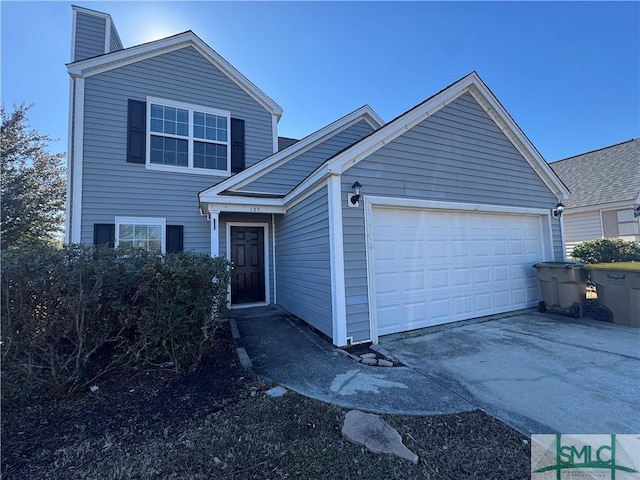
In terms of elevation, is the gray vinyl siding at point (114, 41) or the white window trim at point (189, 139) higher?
the gray vinyl siding at point (114, 41)

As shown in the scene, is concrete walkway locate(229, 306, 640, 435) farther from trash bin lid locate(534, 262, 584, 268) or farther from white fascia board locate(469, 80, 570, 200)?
white fascia board locate(469, 80, 570, 200)

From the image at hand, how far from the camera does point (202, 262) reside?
4.16 metres

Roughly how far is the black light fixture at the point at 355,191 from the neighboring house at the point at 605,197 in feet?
38.5

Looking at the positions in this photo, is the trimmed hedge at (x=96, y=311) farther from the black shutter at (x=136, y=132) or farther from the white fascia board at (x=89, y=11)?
the white fascia board at (x=89, y=11)

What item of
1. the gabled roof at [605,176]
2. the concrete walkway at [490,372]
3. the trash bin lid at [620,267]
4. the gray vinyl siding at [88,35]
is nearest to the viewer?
the concrete walkway at [490,372]

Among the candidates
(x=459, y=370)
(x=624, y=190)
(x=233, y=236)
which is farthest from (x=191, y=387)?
(x=624, y=190)

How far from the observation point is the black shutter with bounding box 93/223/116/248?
6.80m

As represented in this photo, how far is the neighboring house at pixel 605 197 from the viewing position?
35.7ft

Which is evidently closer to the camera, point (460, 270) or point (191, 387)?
point (191, 387)

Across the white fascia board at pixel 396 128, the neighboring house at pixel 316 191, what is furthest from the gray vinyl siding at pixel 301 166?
the white fascia board at pixel 396 128

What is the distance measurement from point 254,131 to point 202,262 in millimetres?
5882

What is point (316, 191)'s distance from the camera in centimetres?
540

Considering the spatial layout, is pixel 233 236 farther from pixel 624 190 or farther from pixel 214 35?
pixel 624 190

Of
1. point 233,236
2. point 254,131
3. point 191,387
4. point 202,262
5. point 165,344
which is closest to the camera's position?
point 191,387
